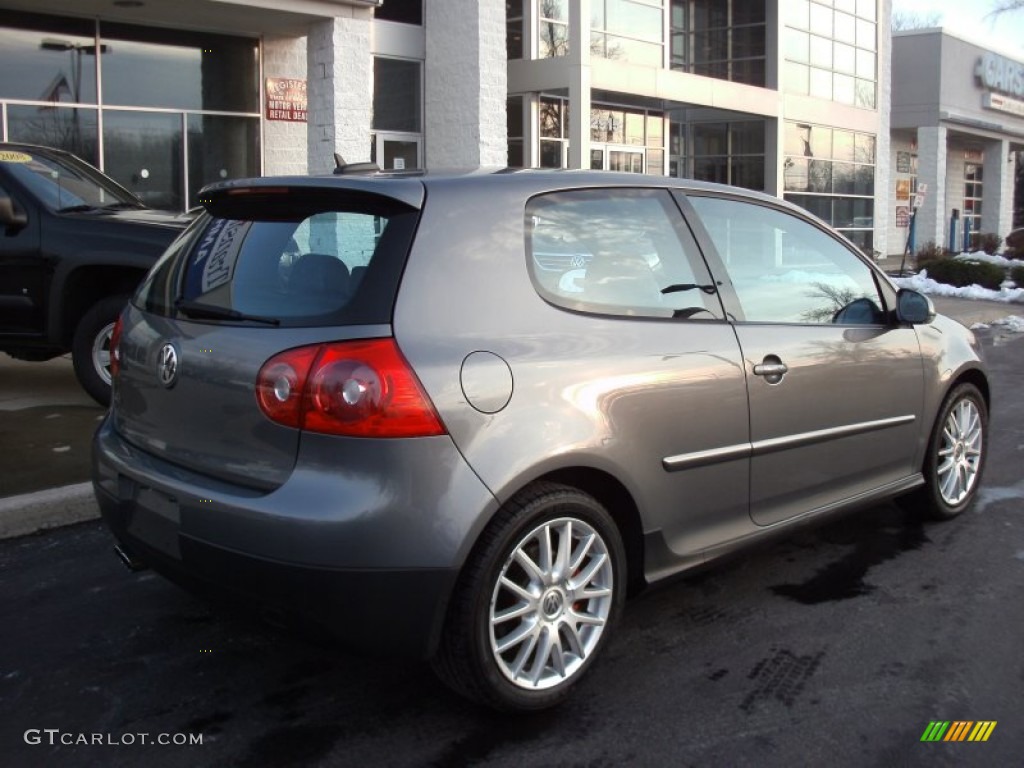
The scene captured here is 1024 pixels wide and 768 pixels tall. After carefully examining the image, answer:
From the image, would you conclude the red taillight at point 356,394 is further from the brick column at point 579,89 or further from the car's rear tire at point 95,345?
the brick column at point 579,89

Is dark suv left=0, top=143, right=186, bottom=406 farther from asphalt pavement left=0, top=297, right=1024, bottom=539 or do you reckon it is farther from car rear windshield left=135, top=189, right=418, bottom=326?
car rear windshield left=135, top=189, right=418, bottom=326

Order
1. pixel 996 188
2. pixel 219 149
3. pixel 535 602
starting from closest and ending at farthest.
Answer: pixel 535 602, pixel 219 149, pixel 996 188

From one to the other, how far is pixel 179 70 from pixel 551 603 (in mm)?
13017

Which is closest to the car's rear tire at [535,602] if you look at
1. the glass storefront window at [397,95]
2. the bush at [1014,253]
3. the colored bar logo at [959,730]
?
the colored bar logo at [959,730]

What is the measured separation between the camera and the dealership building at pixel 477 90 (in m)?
13.5

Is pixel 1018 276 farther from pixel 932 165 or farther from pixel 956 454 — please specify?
pixel 956 454

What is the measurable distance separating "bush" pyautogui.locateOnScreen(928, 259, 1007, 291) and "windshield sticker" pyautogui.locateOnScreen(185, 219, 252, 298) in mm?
17771

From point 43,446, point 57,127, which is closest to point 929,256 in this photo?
point 57,127

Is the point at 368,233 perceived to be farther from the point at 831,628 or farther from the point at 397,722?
the point at 831,628

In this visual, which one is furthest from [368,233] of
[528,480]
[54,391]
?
[54,391]

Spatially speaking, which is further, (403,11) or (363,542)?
(403,11)

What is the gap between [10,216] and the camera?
24.0ft

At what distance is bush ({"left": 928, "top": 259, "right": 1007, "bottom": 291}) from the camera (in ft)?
61.5

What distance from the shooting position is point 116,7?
12953mm
